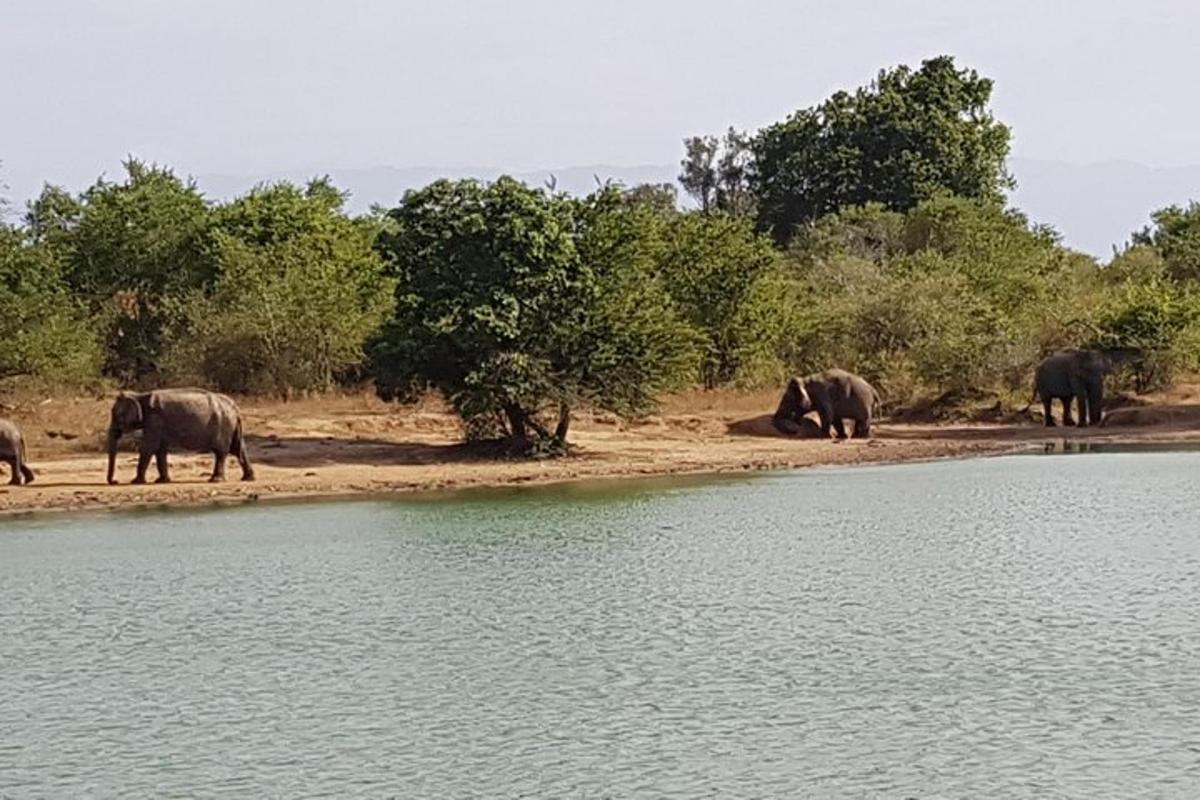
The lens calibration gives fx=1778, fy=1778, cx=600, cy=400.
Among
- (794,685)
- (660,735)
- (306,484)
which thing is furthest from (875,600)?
(306,484)

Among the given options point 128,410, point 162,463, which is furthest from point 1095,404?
point 128,410

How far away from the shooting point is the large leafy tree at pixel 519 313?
1315 inches

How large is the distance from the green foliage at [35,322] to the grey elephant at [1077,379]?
2134cm

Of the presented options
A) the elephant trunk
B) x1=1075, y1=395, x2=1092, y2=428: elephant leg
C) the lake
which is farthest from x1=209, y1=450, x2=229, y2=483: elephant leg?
x1=1075, y1=395, x2=1092, y2=428: elephant leg

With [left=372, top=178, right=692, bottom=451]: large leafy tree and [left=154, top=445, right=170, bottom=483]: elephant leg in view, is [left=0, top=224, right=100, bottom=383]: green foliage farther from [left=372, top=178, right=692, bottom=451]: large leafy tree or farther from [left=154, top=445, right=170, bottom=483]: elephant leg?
[left=372, top=178, right=692, bottom=451]: large leafy tree

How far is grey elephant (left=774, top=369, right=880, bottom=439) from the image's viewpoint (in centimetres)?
3900

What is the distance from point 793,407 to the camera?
39688 millimetres

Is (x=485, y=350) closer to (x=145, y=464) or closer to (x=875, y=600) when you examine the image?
(x=145, y=464)

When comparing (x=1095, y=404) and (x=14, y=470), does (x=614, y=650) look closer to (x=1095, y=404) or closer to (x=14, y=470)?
(x=14, y=470)

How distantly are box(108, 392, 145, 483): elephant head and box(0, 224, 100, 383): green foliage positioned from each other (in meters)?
7.08

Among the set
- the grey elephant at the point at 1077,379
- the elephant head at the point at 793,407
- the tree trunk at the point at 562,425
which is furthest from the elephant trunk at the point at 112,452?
the grey elephant at the point at 1077,379

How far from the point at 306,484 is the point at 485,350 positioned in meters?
4.29

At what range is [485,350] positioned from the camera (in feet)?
110

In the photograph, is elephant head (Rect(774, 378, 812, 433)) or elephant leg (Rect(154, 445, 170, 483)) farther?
elephant head (Rect(774, 378, 812, 433))
